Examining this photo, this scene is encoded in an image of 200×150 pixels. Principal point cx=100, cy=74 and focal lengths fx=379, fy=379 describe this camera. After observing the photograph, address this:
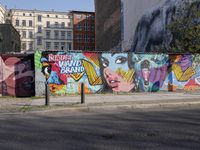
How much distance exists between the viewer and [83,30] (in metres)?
142

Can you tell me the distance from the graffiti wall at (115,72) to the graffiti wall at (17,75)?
457mm

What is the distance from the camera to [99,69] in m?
20.2

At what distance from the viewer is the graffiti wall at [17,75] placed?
63.1 ft

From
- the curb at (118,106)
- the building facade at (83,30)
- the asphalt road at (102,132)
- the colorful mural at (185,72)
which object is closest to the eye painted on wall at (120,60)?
the colorful mural at (185,72)

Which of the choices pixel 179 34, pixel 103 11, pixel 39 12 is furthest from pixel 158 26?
pixel 39 12

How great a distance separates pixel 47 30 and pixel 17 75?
126 meters

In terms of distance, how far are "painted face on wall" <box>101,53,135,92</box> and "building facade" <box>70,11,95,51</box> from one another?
119349 millimetres

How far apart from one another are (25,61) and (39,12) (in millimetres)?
125788

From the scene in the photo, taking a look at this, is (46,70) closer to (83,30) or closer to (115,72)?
(115,72)

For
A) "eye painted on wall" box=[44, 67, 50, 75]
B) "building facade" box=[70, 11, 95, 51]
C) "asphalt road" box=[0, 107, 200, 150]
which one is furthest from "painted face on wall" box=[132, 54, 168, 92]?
"building facade" box=[70, 11, 95, 51]

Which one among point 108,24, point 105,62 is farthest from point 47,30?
point 105,62

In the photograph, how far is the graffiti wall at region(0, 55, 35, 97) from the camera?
19219 mm

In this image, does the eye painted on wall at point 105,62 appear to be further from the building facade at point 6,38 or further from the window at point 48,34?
the window at point 48,34

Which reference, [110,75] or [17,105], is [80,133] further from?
[110,75]
